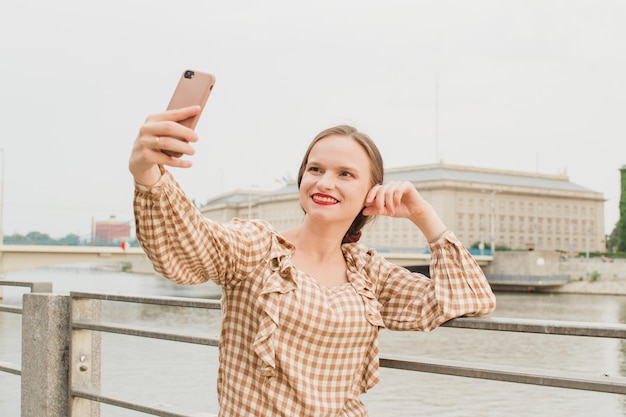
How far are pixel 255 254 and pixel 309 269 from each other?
0.16 metres

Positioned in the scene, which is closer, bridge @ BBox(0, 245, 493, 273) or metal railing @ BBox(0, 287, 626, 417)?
metal railing @ BBox(0, 287, 626, 417)

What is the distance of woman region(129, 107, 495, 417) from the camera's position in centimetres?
187

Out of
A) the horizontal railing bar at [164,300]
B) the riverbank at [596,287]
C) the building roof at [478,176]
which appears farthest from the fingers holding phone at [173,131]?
the building roof at [478,176]

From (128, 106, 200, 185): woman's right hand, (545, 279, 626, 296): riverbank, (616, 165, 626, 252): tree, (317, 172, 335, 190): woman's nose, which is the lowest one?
(545, 279, 626, 296): riverbank

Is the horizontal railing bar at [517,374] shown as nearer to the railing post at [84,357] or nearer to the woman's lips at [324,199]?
the woman's lips at [324,199]

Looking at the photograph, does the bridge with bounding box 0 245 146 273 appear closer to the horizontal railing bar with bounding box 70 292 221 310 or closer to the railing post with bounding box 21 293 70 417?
the railing post with bounding box 21 293 70 417

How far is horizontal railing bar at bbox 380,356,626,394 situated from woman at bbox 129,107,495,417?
20cm

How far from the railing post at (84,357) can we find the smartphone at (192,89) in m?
2.16

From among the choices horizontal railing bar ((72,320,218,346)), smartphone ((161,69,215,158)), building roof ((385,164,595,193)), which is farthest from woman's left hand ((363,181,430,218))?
building roof ((385,164,595,193))

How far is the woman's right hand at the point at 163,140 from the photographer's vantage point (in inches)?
60.8

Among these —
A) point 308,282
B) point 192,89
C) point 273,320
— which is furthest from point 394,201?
point 192,89

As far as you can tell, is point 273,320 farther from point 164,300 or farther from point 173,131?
point 164,300

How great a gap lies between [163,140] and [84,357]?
2.32 meters

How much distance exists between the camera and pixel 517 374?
228 cm
